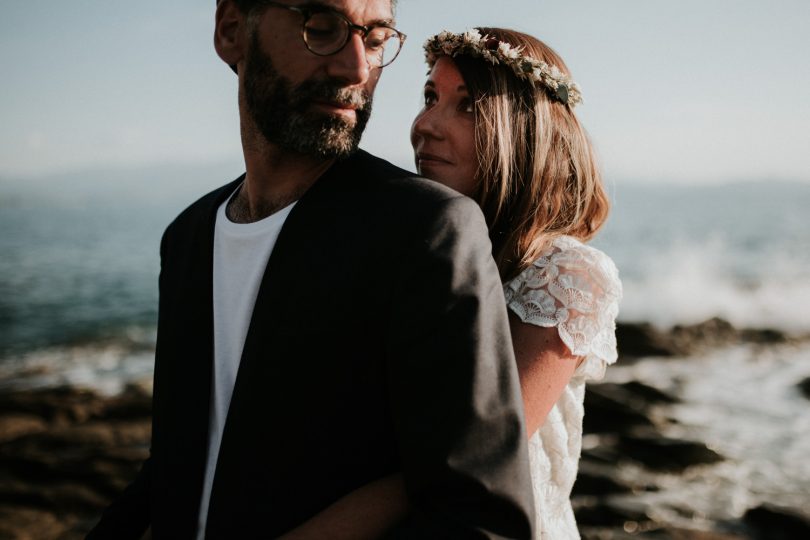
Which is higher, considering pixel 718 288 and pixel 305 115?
pixel 305 115

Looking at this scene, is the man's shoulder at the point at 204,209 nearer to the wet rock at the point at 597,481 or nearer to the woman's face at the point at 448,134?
the woman's face at the point at 448,134

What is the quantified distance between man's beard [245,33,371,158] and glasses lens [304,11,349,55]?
0.09m

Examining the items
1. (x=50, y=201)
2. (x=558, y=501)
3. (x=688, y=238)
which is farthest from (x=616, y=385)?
(x=50, y=201)

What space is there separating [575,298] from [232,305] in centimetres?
118

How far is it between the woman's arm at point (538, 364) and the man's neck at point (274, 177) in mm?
893

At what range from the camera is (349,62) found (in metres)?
1.94

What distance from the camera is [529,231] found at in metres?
2.67

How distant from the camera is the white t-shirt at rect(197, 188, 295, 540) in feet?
6.23

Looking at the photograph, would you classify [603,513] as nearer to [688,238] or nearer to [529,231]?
[529,231]

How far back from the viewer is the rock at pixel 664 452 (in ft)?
25.0

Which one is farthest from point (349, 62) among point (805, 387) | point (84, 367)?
point (84, 367)

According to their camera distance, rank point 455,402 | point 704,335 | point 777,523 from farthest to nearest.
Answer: point 704,335 → point 777,523 → point 455,402

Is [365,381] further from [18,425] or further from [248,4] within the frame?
[18,425]

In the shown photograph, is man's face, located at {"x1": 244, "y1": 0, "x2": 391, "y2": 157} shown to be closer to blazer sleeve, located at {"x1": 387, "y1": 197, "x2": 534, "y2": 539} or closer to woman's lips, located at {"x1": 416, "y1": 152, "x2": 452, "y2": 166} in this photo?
blazer sleeve, located at {"x1": 387, "y1": 197, "x2": 534, "y2": 539}
